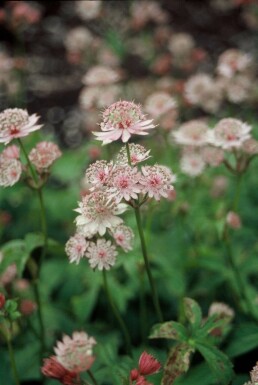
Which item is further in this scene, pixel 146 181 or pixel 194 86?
pixel 194 86

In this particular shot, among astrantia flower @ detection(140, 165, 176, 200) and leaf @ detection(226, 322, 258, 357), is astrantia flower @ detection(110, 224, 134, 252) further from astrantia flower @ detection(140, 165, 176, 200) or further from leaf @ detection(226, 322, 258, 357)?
leaf @ detection(226, 322, 258, 357)

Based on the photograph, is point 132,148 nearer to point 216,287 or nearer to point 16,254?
point 16,254

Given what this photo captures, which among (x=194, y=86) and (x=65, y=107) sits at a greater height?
(x=65, y=107)

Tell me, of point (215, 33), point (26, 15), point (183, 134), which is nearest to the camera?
point (183, 134)

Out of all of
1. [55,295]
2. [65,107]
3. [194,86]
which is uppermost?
[65,107]

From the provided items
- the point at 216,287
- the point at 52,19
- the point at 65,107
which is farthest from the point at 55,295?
the point at 52,19

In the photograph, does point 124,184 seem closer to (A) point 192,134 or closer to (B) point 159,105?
(A) point 192,134

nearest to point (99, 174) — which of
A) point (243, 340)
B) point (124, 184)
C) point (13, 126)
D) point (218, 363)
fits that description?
point (124, 184)
